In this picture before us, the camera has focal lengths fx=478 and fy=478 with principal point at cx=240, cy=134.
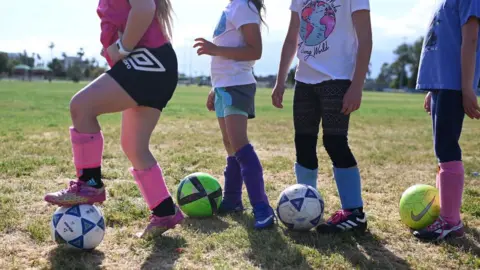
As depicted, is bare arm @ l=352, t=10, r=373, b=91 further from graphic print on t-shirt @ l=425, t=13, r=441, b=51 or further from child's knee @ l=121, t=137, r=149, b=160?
child's knee @ l=121, t=137, r=149, b=160

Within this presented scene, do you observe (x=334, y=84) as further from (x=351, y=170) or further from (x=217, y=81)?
(x=217, y=81)

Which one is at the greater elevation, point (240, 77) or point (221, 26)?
point (221, 26)

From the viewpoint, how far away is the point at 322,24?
3.87 m

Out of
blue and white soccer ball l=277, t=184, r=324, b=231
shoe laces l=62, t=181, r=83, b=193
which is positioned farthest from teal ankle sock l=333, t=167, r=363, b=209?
shoe laces l=62, t=181, r=83, b=193

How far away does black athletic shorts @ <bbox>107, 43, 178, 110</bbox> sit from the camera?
3311 mm

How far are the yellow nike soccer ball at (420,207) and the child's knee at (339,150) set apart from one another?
25.3 inches

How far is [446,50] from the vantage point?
380 cm

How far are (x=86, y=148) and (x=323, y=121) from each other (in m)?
1.82

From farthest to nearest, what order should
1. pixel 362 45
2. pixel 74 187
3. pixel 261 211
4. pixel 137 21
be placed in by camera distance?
pixel 261 211
pixel 362 45
pixel 74 187
pixel 137 21

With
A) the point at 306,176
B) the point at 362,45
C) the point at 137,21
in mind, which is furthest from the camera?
the point at 306,176

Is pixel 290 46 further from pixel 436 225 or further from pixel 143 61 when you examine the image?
pixel 436 225

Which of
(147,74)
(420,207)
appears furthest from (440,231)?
(147,74)

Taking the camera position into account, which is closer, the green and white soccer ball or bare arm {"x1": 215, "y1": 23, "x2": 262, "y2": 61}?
bare arm {"x1": 215, "y1": 23, "x2": 262, "y2": 61}

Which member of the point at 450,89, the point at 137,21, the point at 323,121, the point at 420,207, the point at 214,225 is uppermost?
the point at 137,21
